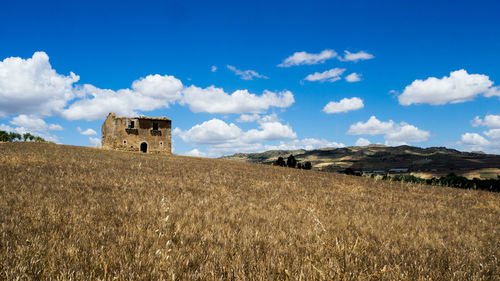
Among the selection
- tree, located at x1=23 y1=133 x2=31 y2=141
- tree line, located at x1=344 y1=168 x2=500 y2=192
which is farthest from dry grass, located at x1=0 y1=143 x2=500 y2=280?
tree, located at x1=23 y1=133 x2=31 y2=141

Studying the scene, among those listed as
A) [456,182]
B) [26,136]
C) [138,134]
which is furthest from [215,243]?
[26,136]

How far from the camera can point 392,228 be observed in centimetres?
515

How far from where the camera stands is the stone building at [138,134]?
4612cm

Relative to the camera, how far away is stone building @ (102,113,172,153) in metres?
46.1

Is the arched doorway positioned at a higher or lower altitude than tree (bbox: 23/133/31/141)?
lower

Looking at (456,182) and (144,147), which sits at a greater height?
(144,147)

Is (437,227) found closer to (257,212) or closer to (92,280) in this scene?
(257,212)

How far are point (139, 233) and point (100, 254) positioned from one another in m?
0.80

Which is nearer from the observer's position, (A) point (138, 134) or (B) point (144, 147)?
(A) point (138, 134)

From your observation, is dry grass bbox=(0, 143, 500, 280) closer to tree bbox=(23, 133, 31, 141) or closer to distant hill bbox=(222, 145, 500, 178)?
tree bbox=(23, 133, 31, 141)

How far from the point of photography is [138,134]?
47188mm

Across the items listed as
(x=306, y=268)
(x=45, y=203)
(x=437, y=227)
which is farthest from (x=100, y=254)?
(x=437, y=227)

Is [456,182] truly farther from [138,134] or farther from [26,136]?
[26,136]

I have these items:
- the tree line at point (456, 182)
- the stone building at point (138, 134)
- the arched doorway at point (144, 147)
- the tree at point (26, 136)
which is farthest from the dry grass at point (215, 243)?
the tree at point (26, 136)
